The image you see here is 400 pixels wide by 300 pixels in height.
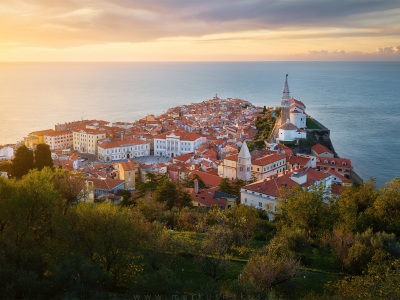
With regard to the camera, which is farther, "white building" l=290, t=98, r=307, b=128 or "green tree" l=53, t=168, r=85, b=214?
"white building" l=290, t=98, r=307, b=128

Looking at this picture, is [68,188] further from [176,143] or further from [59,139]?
[59,139]

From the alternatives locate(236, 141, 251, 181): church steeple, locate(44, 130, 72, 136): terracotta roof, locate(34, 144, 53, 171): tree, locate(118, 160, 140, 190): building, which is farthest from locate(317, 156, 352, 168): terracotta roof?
locate(44, 130, 72, 136): terracotta roof

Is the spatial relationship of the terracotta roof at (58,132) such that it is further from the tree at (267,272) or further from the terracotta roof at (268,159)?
the tree at (267,272)

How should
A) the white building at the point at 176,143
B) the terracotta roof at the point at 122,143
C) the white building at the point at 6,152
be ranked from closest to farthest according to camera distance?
the white building at the point at 6,152
the terracotta roof at the point at 122,143
the white building at the point at 176,143

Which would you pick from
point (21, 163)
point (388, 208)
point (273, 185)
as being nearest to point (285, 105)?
point (273, 185)

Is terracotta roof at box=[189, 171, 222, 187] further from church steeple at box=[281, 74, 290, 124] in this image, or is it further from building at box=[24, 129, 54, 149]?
building at box=[24, 129, 54, 149]

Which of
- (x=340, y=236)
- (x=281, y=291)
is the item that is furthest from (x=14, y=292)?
(x=340, y=236)

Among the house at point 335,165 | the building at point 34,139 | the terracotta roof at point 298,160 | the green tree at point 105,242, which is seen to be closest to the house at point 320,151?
the house at point 335,165

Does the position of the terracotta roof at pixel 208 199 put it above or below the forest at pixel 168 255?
below
